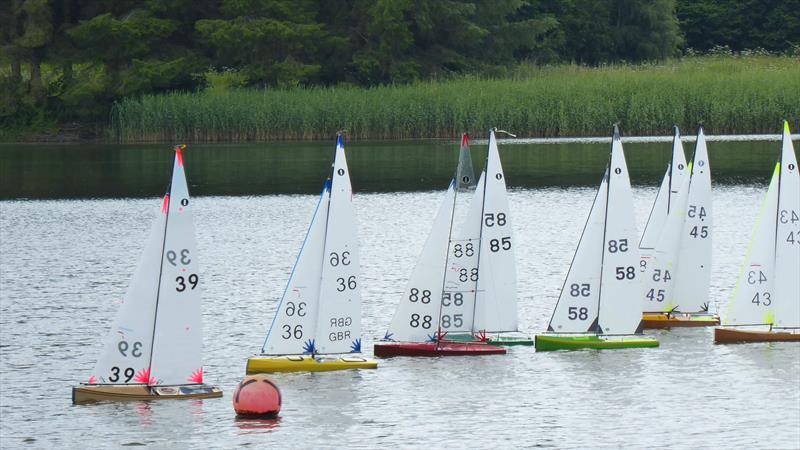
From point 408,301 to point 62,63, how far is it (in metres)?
60.6

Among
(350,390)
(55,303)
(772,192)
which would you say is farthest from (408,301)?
(55,303)

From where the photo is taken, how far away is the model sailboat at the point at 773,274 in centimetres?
2909

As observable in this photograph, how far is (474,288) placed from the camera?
2852 cm

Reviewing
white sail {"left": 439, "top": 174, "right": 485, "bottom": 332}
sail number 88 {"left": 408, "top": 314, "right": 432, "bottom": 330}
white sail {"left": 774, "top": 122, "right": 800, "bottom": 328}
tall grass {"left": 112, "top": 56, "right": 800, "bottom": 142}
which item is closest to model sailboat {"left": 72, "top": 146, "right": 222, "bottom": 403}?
sail number 88 {"left": 408, "top": 314, "right": 432, "bottom": 330}

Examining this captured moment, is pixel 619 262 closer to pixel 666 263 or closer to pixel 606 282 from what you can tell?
pixel 606 282

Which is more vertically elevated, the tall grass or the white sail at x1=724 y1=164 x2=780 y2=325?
the tall grass

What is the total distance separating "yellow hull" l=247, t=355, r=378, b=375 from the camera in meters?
27.5

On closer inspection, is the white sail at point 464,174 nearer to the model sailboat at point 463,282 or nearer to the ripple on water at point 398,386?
the model sailboat at point 463,282

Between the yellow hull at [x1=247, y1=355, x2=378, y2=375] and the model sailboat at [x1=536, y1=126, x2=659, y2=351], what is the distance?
3.71m

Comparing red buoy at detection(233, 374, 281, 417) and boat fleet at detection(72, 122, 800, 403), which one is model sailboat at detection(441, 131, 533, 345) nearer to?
boat fleet at detection(72, 122, 800, 403)

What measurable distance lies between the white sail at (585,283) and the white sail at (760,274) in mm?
2545

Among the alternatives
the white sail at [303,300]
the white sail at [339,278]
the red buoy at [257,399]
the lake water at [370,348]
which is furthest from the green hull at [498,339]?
the red buoy at [257,399]

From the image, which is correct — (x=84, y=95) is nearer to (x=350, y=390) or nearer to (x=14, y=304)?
(x=14, y=304)

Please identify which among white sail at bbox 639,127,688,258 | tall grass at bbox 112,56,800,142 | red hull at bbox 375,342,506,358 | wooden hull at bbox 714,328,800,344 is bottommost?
red hull at bbox 375,342,506,358
